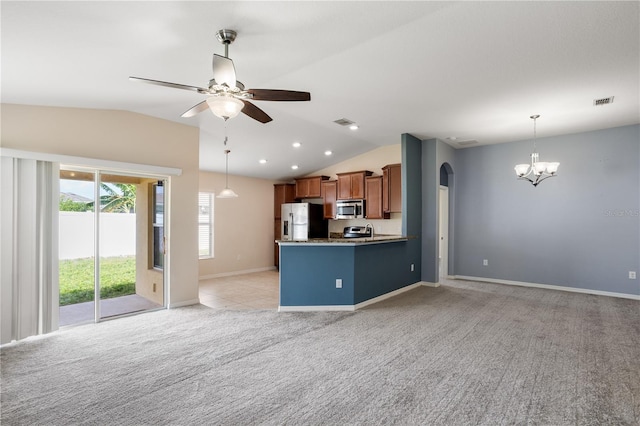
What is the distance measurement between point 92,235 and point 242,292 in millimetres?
2556

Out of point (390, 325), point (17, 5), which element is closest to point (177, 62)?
point (17, 5)

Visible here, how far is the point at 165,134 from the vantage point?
4.54m

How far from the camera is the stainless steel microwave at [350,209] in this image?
708 cm

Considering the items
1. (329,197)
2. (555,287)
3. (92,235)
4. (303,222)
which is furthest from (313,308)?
(555,287)

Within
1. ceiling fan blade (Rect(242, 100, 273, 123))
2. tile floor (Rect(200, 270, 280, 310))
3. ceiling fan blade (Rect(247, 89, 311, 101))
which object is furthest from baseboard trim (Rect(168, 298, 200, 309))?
ceiling fan blade (Rect(247, 89, 311, 101))

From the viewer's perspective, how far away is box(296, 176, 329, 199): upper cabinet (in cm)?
794

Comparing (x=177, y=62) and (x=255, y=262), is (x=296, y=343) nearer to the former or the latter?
(x=177, y=62)

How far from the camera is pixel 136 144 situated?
424 cm

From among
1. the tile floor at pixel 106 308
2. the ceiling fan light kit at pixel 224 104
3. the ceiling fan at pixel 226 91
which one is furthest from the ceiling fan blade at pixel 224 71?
the tile floor at pixel 106 308

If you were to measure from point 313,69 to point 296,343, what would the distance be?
9.21 feet

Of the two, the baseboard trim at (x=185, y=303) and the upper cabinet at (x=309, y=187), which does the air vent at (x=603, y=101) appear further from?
the baseboard trim at (x=185, y=303)

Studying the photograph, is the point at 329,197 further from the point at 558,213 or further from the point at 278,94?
the point at 278,94

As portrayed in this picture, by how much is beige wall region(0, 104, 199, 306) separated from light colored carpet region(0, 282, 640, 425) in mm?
802

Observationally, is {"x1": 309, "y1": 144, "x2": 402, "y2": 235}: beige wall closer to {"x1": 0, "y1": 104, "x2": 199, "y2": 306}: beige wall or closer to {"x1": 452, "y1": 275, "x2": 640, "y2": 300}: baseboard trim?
{"x1": 452, "y1": 275, "x2": 640, "y2": 300}: baseboard trim
